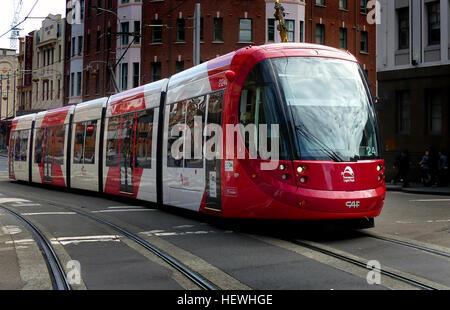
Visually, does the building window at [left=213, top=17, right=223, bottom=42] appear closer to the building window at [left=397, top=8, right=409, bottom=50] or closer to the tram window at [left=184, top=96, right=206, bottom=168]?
the building window at [left=397, top=8, right=409, bottom=50]

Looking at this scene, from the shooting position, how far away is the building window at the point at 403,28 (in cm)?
2886

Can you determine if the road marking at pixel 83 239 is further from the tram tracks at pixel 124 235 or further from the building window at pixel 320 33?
the building window at pixel 320 33

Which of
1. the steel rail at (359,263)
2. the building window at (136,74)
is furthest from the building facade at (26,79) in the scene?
the steel rail at (359,263)

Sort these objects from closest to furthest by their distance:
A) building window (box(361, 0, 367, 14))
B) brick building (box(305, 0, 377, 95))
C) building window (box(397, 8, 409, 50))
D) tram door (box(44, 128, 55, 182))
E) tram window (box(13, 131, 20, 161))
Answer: tram door (box(44, 128, 55, 182)), tram window (box(13, 131, 20, 161)), building window (box(397, 8, 409, 50)), brick building (box(305, 0, 377, 95)), building window (box(361, 0, 367, 14))

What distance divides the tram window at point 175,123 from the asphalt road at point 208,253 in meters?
1.16

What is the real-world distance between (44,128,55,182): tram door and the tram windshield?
1458 cm

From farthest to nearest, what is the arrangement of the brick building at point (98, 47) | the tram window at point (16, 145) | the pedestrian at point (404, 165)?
the brick building at point (98, 47), the tram window at point (16, 145), the pedestrian at point (404, 165)

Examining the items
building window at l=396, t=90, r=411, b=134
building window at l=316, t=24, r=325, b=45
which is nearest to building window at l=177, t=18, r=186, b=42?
building window at l=316, t=24, r=325, b=45

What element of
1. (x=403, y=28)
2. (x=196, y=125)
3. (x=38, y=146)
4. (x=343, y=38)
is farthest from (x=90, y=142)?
(x=343, y=38)

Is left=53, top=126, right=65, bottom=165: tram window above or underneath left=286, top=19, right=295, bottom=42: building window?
underneath

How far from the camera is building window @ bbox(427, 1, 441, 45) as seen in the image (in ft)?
89.8

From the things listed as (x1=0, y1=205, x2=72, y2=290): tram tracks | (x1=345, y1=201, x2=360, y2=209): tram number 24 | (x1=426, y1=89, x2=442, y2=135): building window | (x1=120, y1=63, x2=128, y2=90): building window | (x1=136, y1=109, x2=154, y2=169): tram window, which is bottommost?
(x1=0, y1=205, x2=72, y2=290): tram tracks

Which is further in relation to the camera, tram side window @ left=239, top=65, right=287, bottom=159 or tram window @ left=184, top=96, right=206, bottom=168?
tram window @ left=184, top=96, right=206, bottom=168
